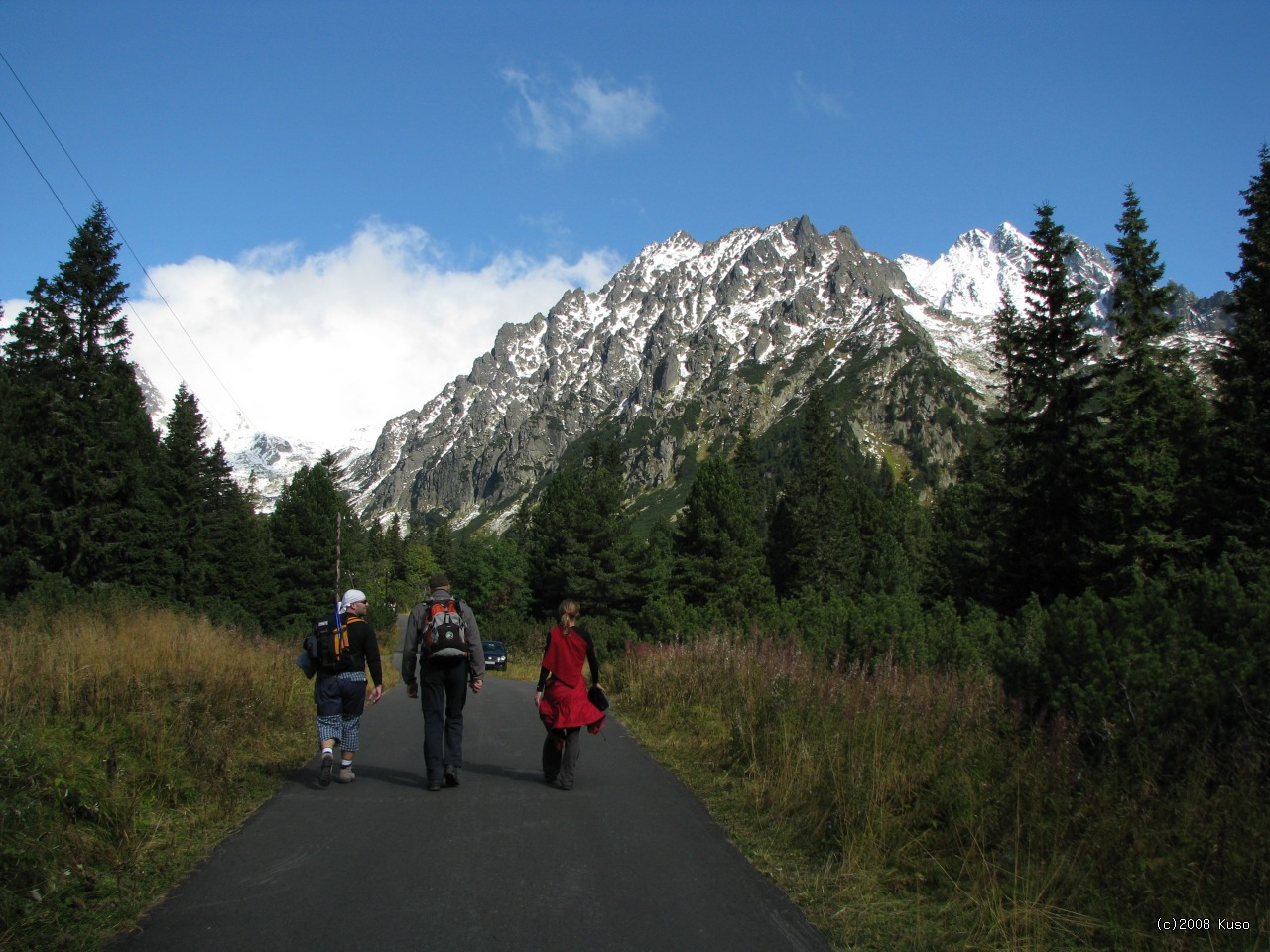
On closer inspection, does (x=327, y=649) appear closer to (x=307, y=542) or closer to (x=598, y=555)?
(x=598, y=555)

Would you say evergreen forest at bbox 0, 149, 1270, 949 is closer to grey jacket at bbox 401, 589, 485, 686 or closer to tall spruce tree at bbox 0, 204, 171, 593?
tall spruce tree at bbox 0, 204, 171, 593

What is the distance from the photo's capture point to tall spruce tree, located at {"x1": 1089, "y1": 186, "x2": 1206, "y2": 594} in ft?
84.0

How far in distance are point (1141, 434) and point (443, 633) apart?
2544 centimetres

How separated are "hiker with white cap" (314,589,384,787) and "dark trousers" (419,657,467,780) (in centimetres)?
47

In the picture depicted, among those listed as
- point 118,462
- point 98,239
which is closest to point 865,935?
point 118,462

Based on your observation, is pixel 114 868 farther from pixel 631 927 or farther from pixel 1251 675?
pixel 1251 675

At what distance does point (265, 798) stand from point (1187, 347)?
3120 cm

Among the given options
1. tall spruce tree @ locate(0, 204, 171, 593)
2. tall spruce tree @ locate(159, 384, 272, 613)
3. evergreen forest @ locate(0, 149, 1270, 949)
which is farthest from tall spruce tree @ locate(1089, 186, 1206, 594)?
tall spruce tree @ locate(159, 384, 272, 613)

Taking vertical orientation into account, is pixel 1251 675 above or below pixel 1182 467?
below

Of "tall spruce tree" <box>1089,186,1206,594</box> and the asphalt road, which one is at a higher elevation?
"tall spruce tree" <box>1089,186,1206,594</box>

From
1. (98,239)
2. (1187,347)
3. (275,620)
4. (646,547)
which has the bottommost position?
(275,620)

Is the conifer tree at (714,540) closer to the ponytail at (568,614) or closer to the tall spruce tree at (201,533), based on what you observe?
the tall spruce tree at (201,533)

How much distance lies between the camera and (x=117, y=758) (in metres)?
6.47

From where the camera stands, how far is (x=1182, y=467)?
88.1 ft
